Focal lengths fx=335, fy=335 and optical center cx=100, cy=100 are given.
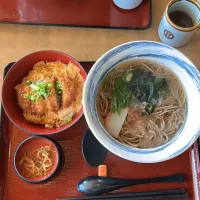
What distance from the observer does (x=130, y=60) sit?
49.3 inches

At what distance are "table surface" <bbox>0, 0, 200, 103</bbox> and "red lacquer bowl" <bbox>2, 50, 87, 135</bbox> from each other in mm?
116

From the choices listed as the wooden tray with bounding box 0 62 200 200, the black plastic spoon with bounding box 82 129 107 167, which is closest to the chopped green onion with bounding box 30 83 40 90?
the wooden tray with bounding box 0 62 200 200

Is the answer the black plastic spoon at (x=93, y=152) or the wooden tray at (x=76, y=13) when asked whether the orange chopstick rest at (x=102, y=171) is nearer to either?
the black plastic spoon at (x=93, y=152)

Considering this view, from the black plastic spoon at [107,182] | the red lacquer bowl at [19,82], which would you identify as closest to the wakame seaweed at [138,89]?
the red lacquer bowl at [19,82]

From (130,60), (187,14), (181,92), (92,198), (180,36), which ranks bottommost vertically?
(92,198)

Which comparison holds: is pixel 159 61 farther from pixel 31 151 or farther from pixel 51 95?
pixel 31 151

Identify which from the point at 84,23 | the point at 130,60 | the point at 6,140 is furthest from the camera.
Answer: the point at 84,23

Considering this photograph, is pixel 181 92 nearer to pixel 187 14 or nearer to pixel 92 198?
pixel 187 14

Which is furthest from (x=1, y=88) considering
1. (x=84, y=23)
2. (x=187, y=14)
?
(x=187, y=14)

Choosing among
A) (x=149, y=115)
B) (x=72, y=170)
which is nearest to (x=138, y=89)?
(x=149, y=115)

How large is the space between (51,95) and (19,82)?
0.53 feet

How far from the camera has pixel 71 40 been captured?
4.92 ft

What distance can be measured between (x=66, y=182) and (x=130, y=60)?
0.54 m

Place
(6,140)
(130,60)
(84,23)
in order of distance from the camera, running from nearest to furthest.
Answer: (130,60), (6,140), (84,23)
